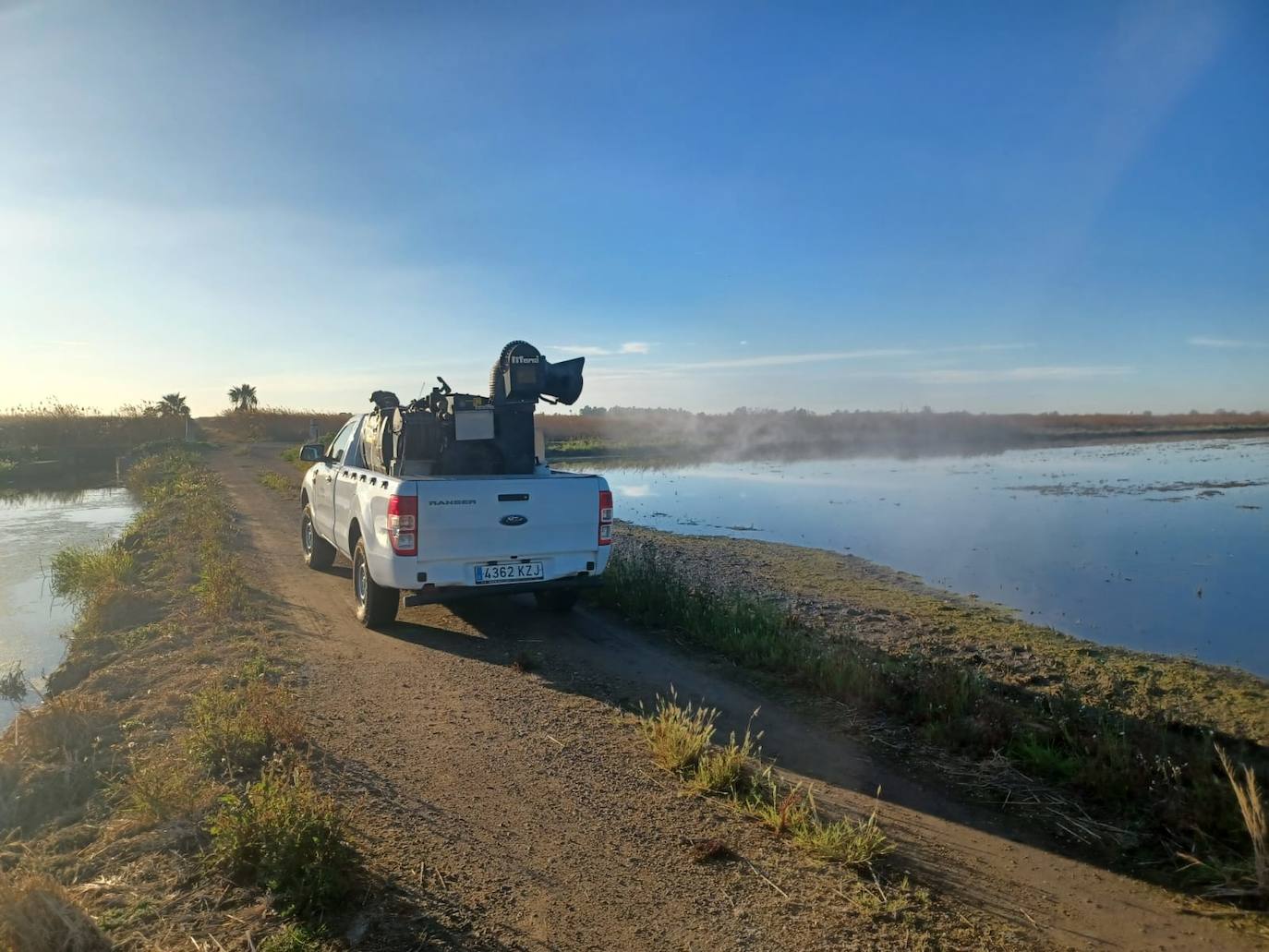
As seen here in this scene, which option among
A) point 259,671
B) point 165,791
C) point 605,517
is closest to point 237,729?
point 165,791

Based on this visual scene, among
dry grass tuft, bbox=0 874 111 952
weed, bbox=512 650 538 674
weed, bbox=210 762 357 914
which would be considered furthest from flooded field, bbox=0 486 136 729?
dry grass tuft, bbox=0 874 111 952

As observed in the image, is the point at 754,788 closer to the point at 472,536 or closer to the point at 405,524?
the point at 472,536

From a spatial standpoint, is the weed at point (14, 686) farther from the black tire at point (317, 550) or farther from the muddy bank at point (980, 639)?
the muddy bank at point (980, 639)

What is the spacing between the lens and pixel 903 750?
5.67 meters

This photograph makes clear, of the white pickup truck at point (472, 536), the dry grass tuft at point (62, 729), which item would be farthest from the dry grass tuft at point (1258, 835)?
the dry grass tuft at point (62, 729)

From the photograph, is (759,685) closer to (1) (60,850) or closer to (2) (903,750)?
(2) (903,750)

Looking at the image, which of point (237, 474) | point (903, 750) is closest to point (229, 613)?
point (903, 750)

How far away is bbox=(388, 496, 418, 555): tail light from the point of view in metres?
7.75

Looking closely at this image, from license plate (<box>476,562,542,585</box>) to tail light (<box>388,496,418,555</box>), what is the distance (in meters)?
0.73

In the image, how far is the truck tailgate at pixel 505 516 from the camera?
7.86m

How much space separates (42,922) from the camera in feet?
10.6

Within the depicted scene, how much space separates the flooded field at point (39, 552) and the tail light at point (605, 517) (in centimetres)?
568

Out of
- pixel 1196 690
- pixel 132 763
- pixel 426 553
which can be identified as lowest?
pixel 1196 690

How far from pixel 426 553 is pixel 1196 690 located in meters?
7.95
